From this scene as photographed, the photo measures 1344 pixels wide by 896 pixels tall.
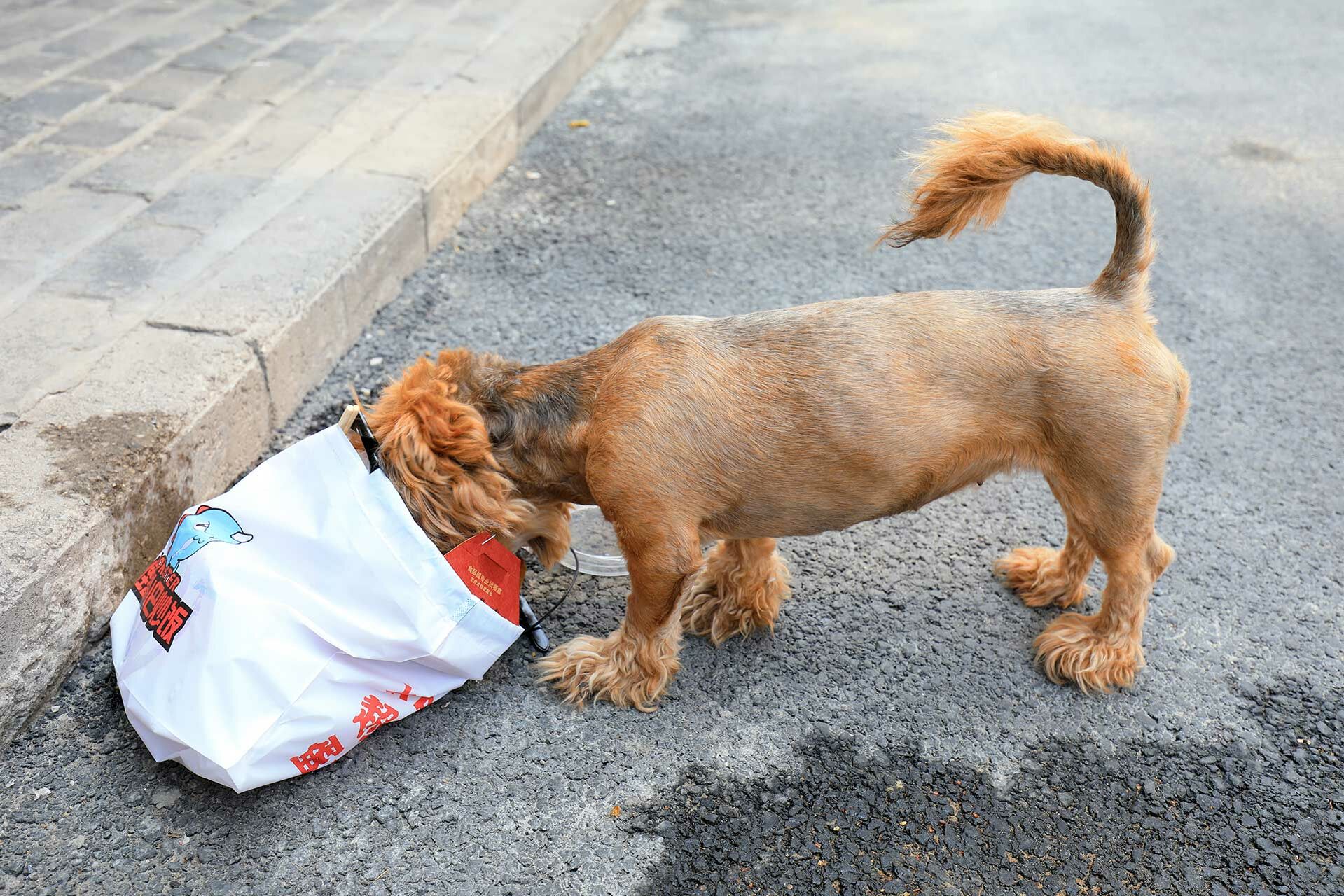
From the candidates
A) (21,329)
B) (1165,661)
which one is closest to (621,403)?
(1165,661)

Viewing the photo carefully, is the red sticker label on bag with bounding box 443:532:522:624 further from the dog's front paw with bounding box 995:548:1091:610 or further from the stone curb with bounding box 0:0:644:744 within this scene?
the dog's front paw with bounding box 995:548:1091:610

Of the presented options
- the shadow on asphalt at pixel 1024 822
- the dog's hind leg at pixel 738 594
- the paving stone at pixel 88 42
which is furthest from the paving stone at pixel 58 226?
the shadow on asphalt at pixel 1024 822

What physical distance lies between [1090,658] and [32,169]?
180 inches

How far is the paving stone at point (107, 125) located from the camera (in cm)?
473

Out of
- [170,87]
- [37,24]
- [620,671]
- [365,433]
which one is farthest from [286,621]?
[37,24]

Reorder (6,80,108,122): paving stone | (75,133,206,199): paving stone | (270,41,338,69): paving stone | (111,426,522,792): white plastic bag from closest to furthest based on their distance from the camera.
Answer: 1. (111,426,522,792): white plastic bag
2. (75,133,206,199): paving stone
3. (6,80,108,122): paving stone
4. (270,41,338,69): paving stone

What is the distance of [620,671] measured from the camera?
2885 mm

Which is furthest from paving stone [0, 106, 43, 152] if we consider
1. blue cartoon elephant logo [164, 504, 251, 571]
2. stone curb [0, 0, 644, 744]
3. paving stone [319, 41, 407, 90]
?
blue cartoon elephant logo [164, 504, 251, 571]

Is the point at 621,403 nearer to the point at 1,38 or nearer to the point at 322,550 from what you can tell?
the point at 322,550

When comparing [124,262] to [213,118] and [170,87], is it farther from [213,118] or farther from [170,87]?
[170,87]

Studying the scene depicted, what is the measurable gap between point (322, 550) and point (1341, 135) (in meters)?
6.99

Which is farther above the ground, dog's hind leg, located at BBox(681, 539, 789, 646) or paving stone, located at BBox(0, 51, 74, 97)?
paving stone, located at BBox(0, 51, 74, 97)

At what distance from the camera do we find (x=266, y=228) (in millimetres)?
4234

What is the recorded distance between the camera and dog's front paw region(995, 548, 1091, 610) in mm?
3270
